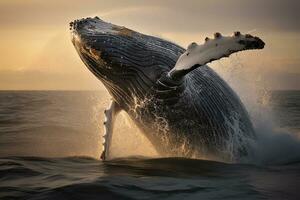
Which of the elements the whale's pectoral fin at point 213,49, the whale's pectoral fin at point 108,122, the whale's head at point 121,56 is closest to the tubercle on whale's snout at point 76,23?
the whale's head at point 121,56

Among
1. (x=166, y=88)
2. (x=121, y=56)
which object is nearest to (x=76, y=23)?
(x=121, y=56)

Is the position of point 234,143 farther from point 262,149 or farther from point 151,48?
point 151,48

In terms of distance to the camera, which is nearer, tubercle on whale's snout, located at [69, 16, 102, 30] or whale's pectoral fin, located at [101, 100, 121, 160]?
tubercle on whale's snout, located at [69, 16, 102, 30]

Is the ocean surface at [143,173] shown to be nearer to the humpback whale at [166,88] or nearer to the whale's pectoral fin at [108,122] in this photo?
the whale's pectoral fin at [108,122]

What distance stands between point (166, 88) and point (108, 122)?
161cm

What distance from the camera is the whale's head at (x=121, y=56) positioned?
7.12 metres

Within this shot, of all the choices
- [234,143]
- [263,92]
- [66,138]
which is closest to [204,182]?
[234,143]

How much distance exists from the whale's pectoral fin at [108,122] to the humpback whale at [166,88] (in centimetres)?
2

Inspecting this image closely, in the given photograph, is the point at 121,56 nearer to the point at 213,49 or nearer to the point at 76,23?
the point at 76,23

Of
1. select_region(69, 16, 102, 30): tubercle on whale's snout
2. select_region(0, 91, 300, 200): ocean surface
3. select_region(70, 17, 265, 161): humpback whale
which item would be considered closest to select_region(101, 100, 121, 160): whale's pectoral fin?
select_region(70, 17, 265, 161): humpback whale

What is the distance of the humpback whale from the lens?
6.95m

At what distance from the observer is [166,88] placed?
703cm

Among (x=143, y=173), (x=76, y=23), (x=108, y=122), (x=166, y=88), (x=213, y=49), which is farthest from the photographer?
(x=108, y=122)

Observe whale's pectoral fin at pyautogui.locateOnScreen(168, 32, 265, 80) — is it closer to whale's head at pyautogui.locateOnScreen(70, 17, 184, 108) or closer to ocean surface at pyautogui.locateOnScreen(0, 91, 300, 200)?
whale's head at pyautogui.locateOnScreen(70, 17, 184, 108)
